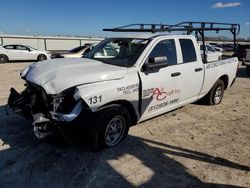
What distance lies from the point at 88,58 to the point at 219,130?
10.3ft

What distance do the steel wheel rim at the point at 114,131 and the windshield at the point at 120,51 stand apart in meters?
1.00

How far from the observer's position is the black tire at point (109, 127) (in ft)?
13.0

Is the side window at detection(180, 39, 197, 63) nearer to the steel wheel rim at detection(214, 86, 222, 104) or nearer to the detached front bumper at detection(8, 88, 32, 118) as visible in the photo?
the steel wheel rim at detection(214, 86, 222, 104)

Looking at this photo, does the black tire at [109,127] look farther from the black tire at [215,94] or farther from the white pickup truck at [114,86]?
the black tire at [215,94]

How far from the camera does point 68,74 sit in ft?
13.4

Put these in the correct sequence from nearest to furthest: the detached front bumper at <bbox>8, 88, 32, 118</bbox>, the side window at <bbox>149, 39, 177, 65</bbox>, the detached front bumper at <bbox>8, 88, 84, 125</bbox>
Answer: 1. the detached front bumper at <bbox>8, 88, 84, 125</bbox>
2. the detached front bumper at <bbox>8, 88, 32, 118</bbox>
3. the side window at <bbox>149, 39, 177, 65</bbox>

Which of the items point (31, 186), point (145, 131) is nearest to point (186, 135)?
point (145, 131)

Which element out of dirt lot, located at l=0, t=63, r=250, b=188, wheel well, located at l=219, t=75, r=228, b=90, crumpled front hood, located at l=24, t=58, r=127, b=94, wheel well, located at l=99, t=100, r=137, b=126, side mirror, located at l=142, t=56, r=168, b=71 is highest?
side mirror, located at l=142, t=56, r=168, b=71

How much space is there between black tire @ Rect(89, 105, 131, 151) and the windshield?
3.00 feet

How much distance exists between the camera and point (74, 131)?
12.5 feet

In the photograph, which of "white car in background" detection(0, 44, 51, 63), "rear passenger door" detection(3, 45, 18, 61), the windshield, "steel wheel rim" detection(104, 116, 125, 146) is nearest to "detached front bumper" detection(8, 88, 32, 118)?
"steel wheel rim" detection(104, 116, 125, 146)

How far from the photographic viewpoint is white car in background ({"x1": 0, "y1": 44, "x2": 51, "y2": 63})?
18792mm

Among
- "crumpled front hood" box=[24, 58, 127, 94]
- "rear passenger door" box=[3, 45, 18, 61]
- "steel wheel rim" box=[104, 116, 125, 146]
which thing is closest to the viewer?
"crumpled front hood" box=[24, 58, 127, 94]

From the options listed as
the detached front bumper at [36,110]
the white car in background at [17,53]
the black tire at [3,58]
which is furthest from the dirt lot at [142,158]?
the white car in background at [17,53]
